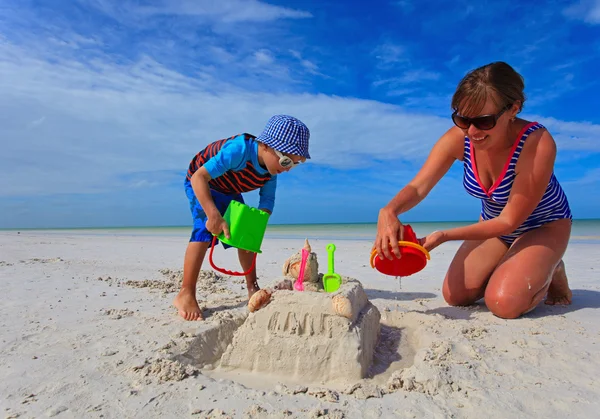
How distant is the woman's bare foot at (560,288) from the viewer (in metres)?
3.22

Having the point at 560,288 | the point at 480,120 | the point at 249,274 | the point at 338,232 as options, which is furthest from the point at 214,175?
the point at 338,232

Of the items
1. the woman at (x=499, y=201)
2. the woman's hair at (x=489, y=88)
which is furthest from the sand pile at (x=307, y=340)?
the woman's hair at (x=489, y=88)

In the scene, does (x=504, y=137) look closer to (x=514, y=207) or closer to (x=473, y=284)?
(x=514, y=207)

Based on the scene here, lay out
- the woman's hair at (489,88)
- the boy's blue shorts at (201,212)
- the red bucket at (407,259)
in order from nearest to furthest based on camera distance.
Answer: the red bucket at (407,259) < the woman's hair at (489,88) < the boy's blue shorts at (201,212)

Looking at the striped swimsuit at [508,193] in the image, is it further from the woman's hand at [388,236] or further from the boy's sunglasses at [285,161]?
the boy's sunglasses at [285,161]

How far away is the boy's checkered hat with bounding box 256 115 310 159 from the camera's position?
288 centimetres

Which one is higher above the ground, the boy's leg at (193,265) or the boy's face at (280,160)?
the boy's face at (280,160)

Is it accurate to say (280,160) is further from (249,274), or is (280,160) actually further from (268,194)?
(249,274)

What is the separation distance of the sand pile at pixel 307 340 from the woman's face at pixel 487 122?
3.72 feet

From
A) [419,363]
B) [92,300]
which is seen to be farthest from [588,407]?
[92,300]

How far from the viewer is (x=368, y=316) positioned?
2348 millimetres

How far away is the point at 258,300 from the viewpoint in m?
2.30

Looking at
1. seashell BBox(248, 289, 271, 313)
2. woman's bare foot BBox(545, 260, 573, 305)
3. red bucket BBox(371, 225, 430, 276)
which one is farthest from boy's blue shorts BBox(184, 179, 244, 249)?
woman's bare foot BBox(545, 260, 573, 305)

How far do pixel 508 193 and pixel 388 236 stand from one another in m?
1.08
